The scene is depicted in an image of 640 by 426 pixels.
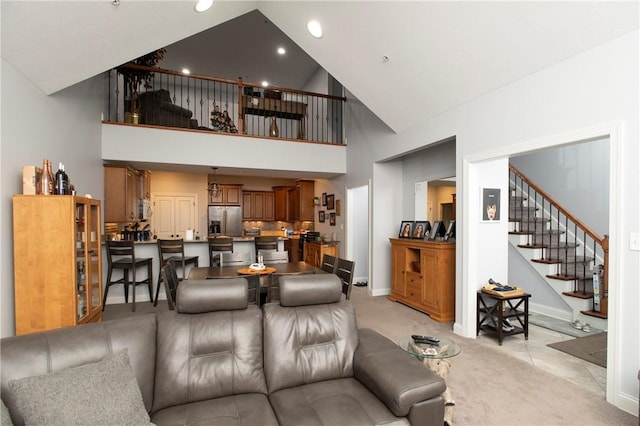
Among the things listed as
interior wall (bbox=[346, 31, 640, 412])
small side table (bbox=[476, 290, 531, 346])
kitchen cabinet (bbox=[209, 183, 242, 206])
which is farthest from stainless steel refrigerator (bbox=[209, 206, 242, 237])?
small side table (bbox=[476, 290, 531, 346])

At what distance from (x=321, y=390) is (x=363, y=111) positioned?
5347 mm

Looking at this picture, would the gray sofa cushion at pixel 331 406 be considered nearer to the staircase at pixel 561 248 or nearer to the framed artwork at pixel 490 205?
the framed artwork at pixel 490 205

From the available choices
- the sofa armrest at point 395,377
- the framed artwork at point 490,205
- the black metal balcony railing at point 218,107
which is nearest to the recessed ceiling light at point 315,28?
the black metal balcony railing at point 218,107

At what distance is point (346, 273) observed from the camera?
12.4ft

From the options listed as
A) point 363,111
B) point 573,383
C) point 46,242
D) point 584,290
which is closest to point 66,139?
point 46,242

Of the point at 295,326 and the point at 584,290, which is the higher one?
the point at 295,326

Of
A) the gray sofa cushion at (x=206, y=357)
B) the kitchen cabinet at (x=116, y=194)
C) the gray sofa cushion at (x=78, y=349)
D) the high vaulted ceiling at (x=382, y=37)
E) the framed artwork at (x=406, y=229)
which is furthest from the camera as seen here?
the framed artwork at (x=406, y=229)

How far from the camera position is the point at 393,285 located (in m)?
5.66

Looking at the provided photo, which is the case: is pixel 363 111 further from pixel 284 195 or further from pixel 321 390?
pixel 321 390

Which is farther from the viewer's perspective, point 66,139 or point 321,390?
point 66,139

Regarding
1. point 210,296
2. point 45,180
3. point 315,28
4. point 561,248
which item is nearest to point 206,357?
point 210,296

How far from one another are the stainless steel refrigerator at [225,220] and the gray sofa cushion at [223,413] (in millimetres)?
7795

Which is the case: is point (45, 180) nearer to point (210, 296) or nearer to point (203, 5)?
point (210, 296)

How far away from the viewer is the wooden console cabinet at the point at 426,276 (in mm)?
4480
